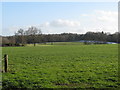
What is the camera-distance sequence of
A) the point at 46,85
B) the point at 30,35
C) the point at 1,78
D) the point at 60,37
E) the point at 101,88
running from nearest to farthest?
the point at 101,88 → the point at 46,85 → the point at 1,78 → the point at 30,35 → the point at 60,37

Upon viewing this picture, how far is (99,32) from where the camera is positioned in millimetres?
139125

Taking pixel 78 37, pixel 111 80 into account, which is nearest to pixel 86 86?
pixel 111 80

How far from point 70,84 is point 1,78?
161 inches

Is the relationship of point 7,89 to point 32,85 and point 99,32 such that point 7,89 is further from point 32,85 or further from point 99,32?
point 99,32

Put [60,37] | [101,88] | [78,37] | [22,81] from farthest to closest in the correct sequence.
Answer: [78,37] → [60,37] → [22,81] → [101,88]

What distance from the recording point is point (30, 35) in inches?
3848

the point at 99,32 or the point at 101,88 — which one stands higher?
the point at 99,32

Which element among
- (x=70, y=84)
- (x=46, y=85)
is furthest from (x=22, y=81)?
(x=70, y=84)

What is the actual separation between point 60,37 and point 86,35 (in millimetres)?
22548

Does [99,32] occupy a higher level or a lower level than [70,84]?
higher

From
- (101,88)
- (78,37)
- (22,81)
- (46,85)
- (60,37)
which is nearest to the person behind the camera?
(101,88)

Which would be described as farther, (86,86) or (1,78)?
(1,78)

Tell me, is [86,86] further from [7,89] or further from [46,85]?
[7,89]

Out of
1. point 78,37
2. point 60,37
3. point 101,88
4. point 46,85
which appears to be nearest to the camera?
point 101,88
